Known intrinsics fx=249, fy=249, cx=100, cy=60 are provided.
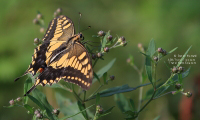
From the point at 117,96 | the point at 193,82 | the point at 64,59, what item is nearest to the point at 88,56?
the point at 64,59

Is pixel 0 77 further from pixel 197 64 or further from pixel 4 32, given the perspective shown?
pixel 197 64

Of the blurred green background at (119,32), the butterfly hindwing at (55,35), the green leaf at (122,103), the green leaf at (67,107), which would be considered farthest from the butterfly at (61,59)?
the blurred green background at (119,32)

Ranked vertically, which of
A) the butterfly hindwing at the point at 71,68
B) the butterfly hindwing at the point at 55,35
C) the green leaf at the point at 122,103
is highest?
the butterfly hindwing at the point at 55,35

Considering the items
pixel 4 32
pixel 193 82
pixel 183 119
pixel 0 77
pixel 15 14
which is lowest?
pixel 183 119

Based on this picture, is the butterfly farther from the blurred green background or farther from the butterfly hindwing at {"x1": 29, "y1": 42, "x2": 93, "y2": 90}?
the blurred green background

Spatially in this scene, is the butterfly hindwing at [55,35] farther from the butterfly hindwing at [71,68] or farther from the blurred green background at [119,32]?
the blurred green background at [119,32]

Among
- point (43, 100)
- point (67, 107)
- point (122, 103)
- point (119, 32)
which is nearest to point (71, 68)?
point (43, 100)
